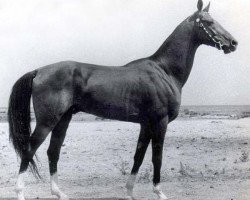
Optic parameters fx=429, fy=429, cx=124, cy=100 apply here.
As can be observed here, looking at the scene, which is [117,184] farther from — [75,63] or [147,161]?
[147,161]

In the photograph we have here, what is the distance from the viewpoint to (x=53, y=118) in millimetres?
6227

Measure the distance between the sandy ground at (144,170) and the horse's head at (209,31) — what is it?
97.8 inches

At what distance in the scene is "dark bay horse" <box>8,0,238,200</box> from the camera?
6262mm

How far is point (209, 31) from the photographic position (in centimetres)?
704

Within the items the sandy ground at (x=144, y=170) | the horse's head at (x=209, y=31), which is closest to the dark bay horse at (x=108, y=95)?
the horse's head at (x=209, y=31)

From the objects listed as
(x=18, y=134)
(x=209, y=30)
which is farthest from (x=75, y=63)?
(x=209, y=30)

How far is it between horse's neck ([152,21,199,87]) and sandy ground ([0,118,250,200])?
6.67 ft

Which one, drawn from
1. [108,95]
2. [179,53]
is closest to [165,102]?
[108,95]

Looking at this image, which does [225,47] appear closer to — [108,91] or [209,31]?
[209,31]

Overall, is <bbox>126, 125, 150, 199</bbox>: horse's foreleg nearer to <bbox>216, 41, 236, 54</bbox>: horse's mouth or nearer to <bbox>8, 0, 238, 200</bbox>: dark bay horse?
<bbox>8, 0, 238, 200</bbox>: dark bay horse

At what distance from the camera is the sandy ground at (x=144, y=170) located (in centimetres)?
739

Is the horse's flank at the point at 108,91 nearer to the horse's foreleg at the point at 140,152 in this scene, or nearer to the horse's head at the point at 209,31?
the horse's foreleg at the point at 140,152

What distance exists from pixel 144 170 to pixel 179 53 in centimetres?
406

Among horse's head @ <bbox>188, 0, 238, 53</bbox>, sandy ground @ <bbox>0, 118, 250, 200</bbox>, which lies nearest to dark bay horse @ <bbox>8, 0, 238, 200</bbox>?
horse's head @ <bbox>188, 0, 238, 53</bbox>
